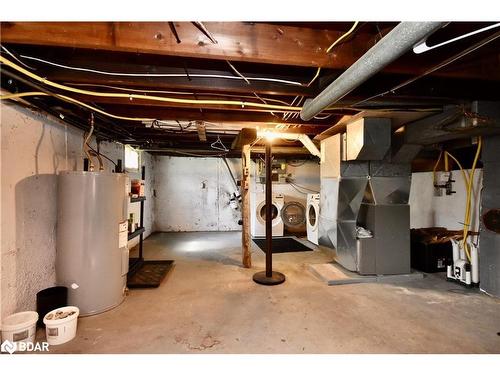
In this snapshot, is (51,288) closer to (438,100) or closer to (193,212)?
(438,100)

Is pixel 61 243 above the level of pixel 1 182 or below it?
below

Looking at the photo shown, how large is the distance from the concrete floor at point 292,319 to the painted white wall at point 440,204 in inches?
47.8

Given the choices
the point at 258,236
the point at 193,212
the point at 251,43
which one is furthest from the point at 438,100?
the point at 193,212

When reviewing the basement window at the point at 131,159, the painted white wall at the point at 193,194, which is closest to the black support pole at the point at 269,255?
the basement window at the point at 131,159

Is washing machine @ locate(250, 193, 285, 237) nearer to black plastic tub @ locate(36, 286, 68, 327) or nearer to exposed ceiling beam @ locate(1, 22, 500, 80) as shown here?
black plastic tub @ locate(36, 286, 68, 327)

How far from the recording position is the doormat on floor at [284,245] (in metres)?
4.43

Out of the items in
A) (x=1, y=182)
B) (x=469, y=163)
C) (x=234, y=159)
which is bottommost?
(x=1, y=182)

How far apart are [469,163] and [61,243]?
5.14 metres

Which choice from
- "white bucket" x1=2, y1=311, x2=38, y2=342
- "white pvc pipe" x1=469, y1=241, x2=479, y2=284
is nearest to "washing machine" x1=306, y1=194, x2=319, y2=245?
"white pvc pipe" x1=469, y1=241, x2=479, y2=284

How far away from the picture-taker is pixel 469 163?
336cm

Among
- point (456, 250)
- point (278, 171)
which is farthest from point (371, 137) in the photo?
point (278, 171)

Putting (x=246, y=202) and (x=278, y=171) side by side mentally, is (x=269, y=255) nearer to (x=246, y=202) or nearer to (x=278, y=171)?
(x=246, y=202)

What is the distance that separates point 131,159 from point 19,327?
10.9 ft

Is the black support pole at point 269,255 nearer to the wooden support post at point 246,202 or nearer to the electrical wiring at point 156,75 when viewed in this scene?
the wooden support post at point 246,202
